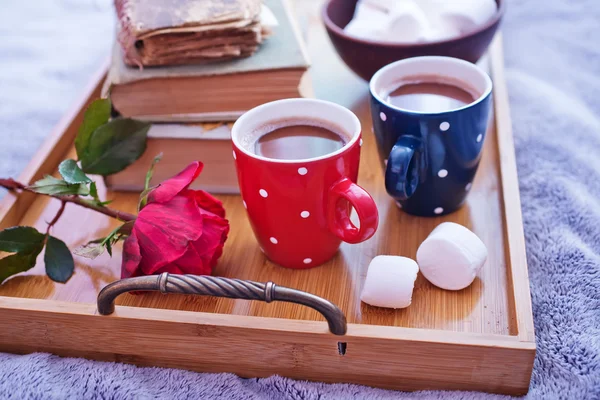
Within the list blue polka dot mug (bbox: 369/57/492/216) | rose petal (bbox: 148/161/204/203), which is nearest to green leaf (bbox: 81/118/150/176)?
rose petal (bbox: 148/161/204/203)

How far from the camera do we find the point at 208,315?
1.43 feet

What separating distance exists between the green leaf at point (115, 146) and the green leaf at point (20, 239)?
74mm

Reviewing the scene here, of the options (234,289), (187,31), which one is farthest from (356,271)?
(187,31)

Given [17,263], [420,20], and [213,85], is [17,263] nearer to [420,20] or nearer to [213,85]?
[213,85]

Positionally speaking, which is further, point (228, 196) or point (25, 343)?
point (228, 196)

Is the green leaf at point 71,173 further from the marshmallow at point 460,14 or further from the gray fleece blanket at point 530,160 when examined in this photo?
the marshmallow at point 460,14

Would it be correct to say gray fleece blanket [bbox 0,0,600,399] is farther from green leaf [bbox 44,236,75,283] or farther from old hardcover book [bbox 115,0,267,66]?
old hardcover book [bbox 115,0,267,66]

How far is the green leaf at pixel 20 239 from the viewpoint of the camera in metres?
0.49

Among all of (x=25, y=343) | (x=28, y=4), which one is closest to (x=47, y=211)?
(x=25, y=343)

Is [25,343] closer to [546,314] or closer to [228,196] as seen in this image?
[228,196]

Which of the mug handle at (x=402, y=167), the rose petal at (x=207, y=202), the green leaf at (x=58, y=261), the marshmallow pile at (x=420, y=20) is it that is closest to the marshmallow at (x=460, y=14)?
the marshmallow pile at (x=420, y=20)

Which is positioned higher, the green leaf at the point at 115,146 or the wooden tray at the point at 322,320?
the green leaf at the point at 115,146

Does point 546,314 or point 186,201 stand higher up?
point 186,201

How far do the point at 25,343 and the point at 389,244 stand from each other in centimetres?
29
